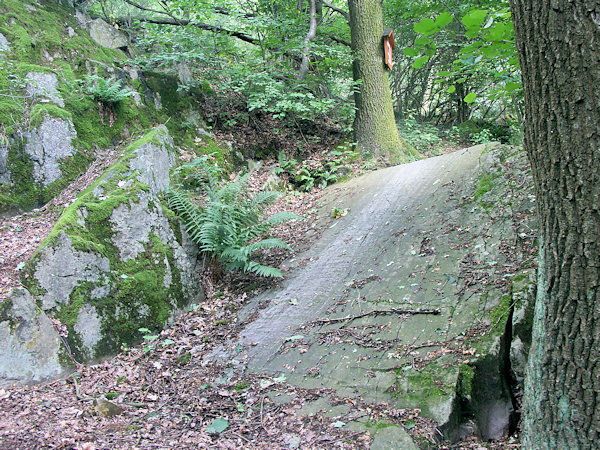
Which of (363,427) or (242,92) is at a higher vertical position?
(242,92)

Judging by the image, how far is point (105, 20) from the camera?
9727 millimetres

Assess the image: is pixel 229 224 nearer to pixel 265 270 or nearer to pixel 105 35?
pixel 265 270

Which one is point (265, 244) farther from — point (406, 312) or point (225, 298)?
point (406, 312)

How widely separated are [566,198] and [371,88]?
7.30m

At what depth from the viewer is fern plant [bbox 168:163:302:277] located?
17.3 feet

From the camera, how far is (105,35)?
9039 millimetres

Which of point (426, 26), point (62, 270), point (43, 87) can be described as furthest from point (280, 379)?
point (43, 87)

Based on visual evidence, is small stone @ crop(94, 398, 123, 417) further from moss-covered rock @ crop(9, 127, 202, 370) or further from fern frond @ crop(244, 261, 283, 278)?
fern frond @ crop(244, 261, 283, 278)

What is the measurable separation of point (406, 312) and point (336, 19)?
10.1 metres

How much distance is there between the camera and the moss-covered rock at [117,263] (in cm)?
409

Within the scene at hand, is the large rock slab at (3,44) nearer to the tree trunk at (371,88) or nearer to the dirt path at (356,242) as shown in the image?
the dirt path at (356,242)

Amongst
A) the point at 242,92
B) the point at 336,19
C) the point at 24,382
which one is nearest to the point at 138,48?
the point at 242,92

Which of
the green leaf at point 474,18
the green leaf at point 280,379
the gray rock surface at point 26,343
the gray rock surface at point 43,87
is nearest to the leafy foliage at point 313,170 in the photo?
the gray rock surface at point 43,87

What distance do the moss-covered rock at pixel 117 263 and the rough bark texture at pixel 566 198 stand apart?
13.4ft
